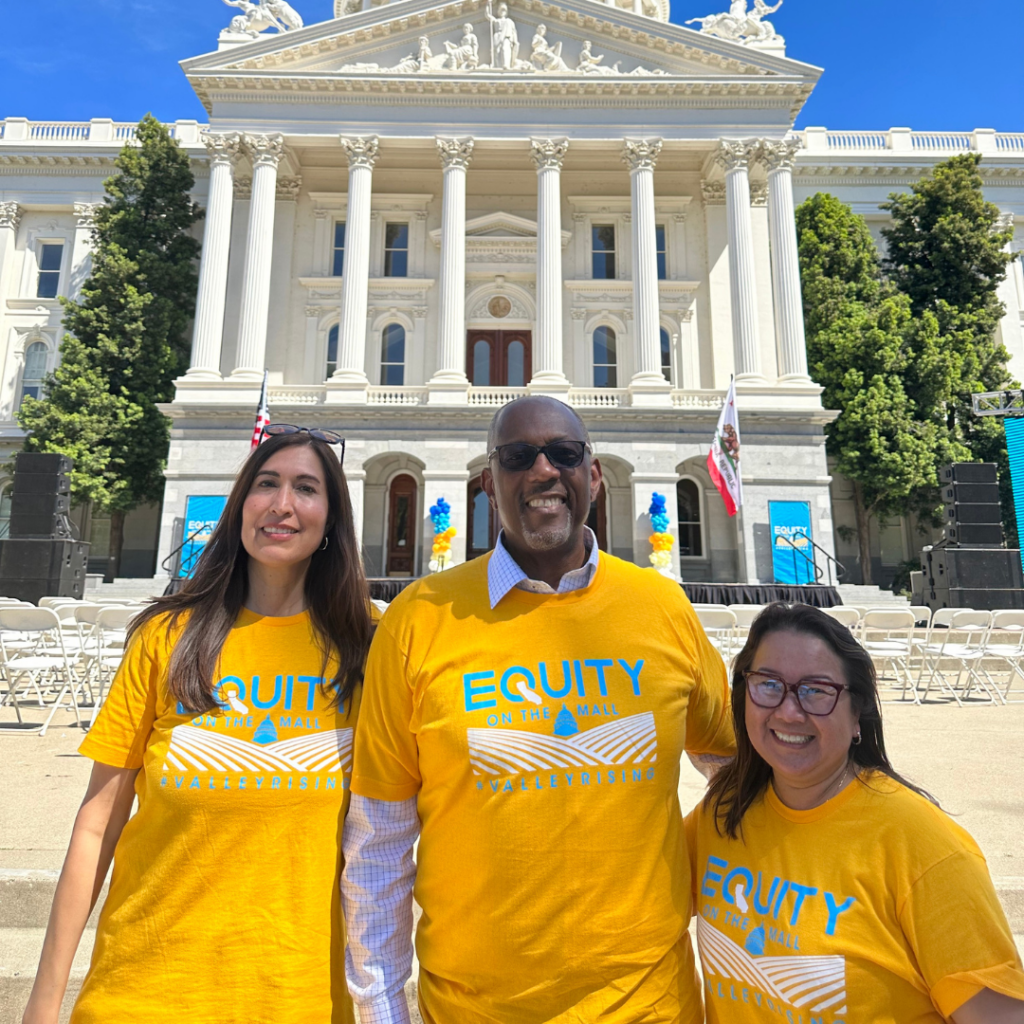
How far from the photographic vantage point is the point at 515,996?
5.12 ft

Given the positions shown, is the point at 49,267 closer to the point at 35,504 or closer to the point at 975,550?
the point at 35,504

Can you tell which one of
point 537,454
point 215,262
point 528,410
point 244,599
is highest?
point 215,262

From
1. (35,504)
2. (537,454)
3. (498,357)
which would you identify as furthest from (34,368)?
(537,454)

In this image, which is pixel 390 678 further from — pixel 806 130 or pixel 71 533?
pixel 806 130

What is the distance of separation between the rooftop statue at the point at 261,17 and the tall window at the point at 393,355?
12216 millimetres

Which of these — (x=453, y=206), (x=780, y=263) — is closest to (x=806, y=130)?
(x=780, y=263)

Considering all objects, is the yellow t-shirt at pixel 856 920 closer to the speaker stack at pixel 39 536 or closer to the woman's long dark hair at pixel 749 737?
the woman's long dark hair at pixel 749 737

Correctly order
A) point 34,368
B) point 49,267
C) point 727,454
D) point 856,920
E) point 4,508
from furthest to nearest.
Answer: point 49,267 → point 34,368 → point 4,508 → point 727,454 → point 856,920

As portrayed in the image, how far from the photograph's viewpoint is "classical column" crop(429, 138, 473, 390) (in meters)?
23.7

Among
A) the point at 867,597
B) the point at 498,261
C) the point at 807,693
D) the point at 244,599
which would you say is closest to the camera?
the point at 807,693

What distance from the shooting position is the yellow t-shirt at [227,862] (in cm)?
164

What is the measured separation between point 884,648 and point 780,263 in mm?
18635

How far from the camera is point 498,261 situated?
2775 centimetres

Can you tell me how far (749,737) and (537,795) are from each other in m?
0.63
